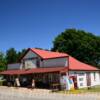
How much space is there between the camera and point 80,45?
67.4m

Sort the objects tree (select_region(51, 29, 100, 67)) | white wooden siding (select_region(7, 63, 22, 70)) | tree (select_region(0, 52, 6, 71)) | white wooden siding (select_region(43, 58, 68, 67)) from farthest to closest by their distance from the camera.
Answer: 1. tree (select_region(0, 52, 6, 71))
2. tree (select_region(51, 29, 100, 67))
3. white wooden siding (select_region(7, 63, 22, 70))
4. white wooden siding (select_region(43, 58, 68, 67))

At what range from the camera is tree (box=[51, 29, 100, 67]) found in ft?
220

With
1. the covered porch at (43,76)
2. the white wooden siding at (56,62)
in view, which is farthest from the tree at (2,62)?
the white wooden siding at (56,62)

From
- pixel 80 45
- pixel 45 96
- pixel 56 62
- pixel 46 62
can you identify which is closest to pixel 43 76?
pixel 46 62

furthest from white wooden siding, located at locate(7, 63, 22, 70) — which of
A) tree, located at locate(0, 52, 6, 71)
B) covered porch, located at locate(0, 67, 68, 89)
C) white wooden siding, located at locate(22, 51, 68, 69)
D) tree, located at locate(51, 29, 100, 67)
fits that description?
tree, located at locate(51, 29, 100, 67)

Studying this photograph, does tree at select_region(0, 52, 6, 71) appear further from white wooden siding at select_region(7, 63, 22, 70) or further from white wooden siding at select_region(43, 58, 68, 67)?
white wooden siding at select_region(43, 58, 68, 67)

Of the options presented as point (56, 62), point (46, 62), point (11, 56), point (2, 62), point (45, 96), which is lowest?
point (45, 96)

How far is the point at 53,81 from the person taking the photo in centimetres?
3875

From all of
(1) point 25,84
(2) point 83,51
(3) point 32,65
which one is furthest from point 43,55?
(2) point 83,51

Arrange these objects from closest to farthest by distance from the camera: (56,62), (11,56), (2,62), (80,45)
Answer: (56,62) → (80,45) → (2,62) → (11,56)

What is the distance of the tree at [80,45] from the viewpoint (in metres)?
67.0

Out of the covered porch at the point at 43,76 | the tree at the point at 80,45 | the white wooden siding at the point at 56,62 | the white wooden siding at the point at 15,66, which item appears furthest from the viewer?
the tree at the point at 80,45

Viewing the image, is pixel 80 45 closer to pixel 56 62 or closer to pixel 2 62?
pixel 2 62

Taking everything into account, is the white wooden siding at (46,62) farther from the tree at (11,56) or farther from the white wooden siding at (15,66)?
the tree at (11,56)
